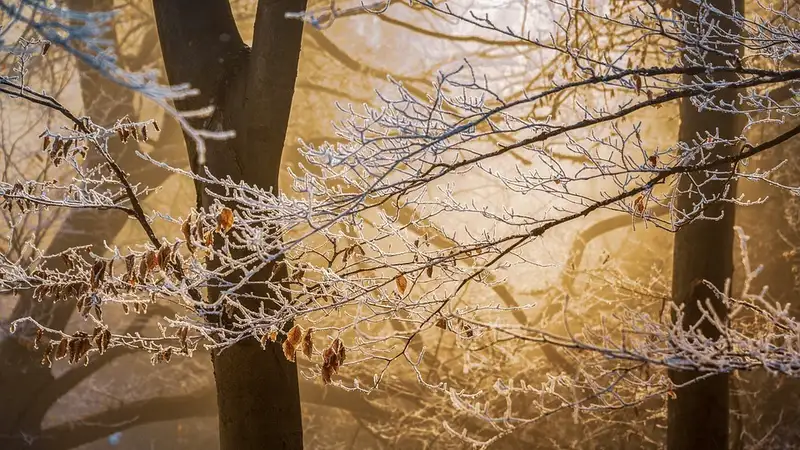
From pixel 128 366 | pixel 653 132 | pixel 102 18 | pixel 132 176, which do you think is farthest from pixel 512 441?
pixel 128 366

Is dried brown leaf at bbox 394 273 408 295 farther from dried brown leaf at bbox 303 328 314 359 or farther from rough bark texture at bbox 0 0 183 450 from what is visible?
rough bark texture at bbox 0 0 183 450

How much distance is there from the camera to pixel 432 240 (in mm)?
8164

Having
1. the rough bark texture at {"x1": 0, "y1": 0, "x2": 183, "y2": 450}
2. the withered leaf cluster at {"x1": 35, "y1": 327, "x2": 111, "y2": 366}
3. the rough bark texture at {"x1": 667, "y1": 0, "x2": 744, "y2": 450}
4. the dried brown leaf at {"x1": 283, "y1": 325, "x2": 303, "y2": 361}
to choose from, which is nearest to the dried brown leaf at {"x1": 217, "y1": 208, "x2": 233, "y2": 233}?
the dried brown leaf at {"x1": 283, "y1": 325, "x2": 303, "y2": 361}

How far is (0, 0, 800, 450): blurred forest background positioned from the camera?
8.00 meters

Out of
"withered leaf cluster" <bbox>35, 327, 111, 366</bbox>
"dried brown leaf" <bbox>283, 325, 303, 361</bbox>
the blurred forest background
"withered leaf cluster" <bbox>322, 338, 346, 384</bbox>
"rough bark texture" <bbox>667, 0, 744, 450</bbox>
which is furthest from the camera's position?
the blurred forest background

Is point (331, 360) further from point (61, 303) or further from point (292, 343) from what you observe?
point (61, 303)

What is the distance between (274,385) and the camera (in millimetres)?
3252

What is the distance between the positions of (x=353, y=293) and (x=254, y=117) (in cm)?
98

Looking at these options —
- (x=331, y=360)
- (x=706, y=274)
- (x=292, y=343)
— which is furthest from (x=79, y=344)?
(x=706, y=274)

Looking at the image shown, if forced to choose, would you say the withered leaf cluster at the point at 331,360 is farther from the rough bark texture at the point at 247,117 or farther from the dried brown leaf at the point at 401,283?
the rough bark texture at the point at 247,117

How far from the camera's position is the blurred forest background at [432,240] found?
26.2 feet

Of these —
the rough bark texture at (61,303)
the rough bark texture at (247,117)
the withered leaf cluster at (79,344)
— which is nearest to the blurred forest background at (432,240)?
the rough bark texture at (61,303)

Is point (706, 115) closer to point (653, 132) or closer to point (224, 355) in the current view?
point (224, 355)

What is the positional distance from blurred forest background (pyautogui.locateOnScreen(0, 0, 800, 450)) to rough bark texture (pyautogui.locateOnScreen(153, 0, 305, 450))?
13.2 ft
